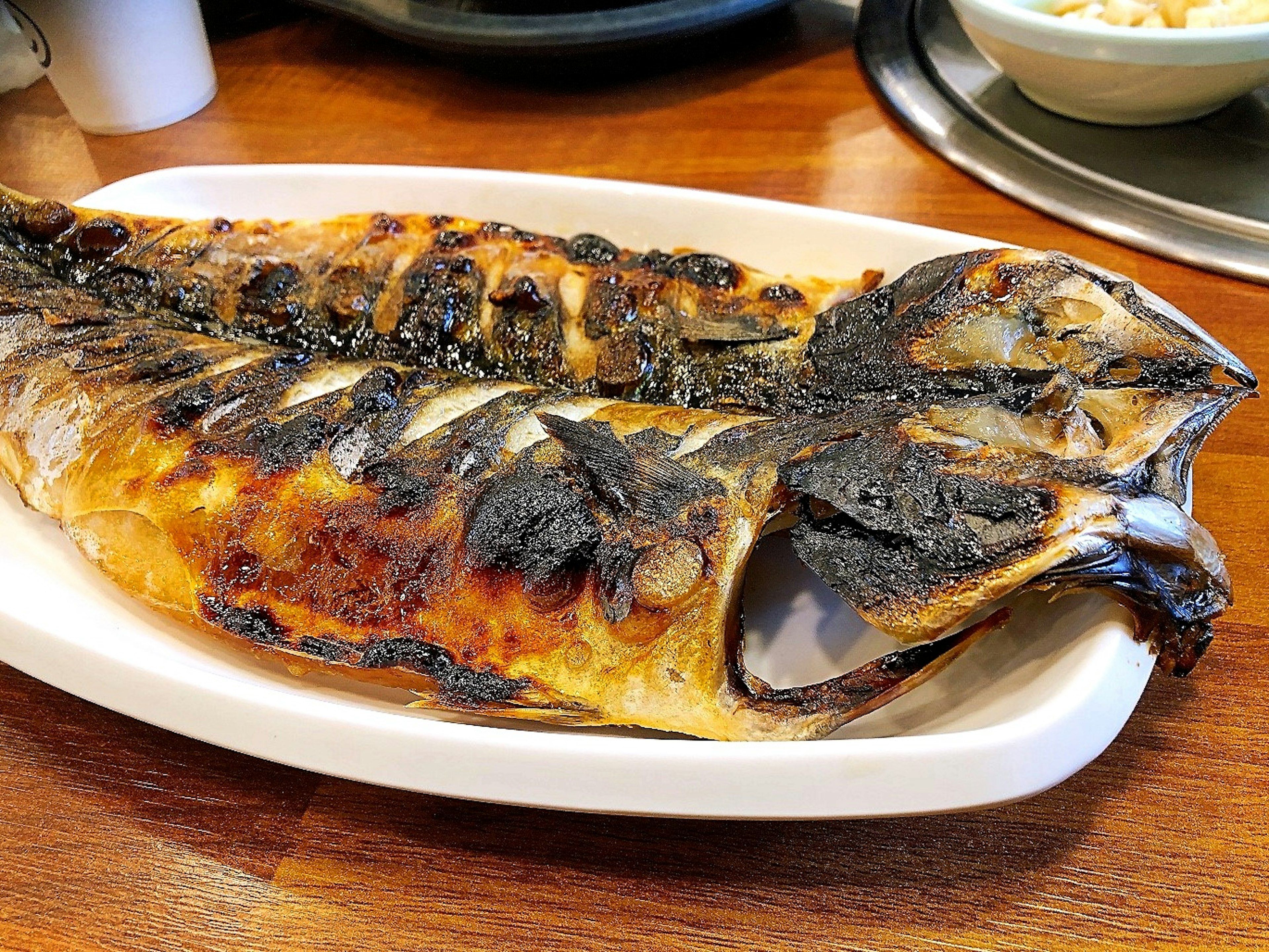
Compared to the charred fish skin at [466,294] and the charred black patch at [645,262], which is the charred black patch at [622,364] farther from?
the charred black patch at [645,262]

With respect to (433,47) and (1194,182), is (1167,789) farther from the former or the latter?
(433,47)

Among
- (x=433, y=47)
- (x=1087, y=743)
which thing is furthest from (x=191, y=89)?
(x=1087, y=743)

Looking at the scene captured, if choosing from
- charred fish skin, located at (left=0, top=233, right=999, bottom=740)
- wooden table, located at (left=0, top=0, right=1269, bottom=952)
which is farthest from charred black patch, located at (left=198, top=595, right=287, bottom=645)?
wooden table, located at (left=0, top=0, right=1269, bottom=952)

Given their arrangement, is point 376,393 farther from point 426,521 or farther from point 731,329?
point 731,329

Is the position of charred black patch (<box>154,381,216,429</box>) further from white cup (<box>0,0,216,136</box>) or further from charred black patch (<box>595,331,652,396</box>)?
white cup (<box>0,0,216,136</box>)

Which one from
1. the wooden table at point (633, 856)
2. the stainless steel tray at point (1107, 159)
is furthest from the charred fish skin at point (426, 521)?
the stainless steel tray at point (1107, 159)

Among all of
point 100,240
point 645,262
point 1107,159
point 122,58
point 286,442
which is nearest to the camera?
point 286,442

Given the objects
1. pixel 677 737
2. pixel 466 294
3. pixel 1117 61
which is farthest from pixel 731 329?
pixel 1117 61
